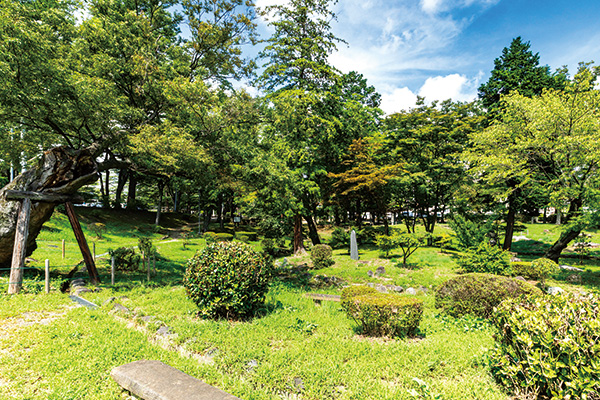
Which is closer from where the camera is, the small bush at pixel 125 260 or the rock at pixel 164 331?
the rock at pixel 164 331

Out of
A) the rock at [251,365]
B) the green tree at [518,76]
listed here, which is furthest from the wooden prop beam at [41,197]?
the green tree at [518,76]

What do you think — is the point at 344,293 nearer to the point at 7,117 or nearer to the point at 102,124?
the point at 102,124

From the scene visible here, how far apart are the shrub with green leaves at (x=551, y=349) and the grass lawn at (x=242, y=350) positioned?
1.14ft

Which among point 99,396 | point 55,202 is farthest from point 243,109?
point 99,396

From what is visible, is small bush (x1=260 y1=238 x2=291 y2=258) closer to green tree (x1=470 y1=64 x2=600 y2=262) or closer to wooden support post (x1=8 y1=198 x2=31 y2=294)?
wooden support post (x1=8 y1=198 x2=31 y2=294)

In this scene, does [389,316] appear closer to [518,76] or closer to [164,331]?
[164,331]

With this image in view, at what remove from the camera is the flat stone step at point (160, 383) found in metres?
2.99

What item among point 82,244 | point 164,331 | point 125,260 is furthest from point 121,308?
point 125,260

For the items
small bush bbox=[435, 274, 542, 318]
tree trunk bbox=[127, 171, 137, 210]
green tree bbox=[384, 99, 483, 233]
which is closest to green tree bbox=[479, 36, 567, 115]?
green tree bbox=[384, 99, 483, 233]

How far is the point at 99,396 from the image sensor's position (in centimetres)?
320

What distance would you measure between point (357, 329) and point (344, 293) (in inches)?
45.2

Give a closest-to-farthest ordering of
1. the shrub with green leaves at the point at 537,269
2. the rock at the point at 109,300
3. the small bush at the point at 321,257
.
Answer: the rock at the point at 109,300 < the shrub with green leaves at the point at 537,269 < the small bush at the point at 321,257

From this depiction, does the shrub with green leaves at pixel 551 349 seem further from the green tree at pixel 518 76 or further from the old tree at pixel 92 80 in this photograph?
the green tree at pixel 518 76

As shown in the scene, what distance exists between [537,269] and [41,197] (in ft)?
57.7
